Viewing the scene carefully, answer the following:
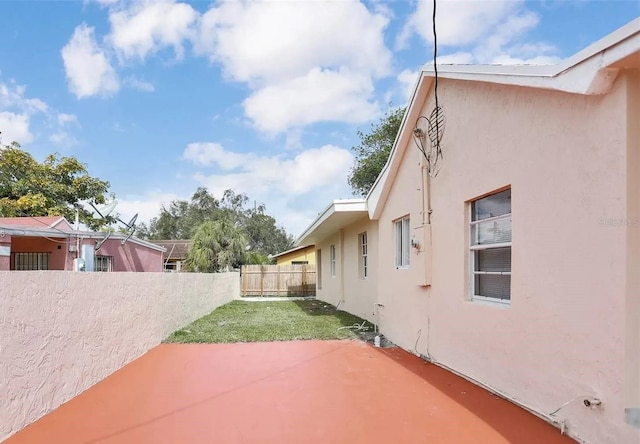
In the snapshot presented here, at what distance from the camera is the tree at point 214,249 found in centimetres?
2380

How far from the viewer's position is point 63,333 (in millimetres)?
5277

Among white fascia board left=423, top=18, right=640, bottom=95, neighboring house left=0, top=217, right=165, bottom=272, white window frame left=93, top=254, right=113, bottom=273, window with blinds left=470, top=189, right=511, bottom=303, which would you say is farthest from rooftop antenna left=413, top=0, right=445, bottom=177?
white window frame left=93, top=254, right=113, bottom=273

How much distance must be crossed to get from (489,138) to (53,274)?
5.79 m

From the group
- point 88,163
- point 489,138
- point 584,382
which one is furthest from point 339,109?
point 88,163

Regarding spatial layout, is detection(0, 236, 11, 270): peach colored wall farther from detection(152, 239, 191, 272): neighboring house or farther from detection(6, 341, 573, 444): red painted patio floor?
detection(152, 239, 191, 272): neighboring house

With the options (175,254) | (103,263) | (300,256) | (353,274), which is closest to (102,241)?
(103,263)

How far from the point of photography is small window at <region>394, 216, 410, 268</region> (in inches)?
349

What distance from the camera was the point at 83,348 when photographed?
19.0ft

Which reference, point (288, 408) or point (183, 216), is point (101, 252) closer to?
point (288, 408)

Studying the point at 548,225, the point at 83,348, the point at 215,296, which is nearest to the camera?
the point at 548,225

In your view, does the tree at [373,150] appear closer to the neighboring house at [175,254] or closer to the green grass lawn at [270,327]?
the green grass lawn at [270,327]

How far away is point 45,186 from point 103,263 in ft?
28.1

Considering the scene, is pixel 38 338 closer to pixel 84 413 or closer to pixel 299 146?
pixel 84 413

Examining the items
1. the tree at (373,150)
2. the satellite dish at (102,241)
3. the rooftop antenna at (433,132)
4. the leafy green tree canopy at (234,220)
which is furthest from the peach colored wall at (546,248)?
the leafy green tree canopy at (234,220)
